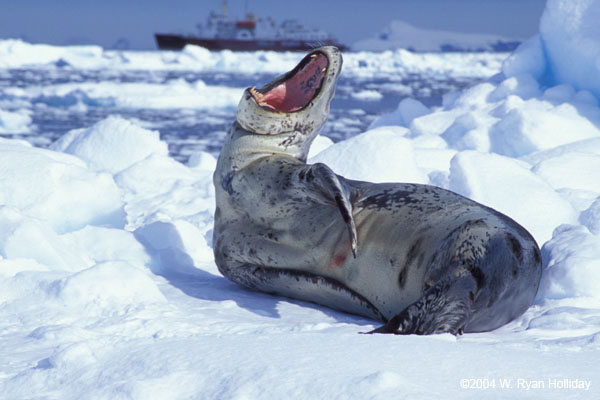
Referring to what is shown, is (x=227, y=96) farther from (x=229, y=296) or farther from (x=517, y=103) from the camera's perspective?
(x=229, y=296)

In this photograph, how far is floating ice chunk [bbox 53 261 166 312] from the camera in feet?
6.75

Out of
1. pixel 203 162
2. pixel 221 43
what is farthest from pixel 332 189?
pixel 221 43

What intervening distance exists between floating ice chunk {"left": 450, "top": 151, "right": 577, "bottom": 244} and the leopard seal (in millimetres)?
916

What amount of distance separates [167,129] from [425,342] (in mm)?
9432

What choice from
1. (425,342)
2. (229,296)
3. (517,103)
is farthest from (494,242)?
(517,103)

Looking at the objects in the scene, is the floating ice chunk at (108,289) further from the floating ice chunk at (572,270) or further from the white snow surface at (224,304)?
the floating ice chunk at (572,270)

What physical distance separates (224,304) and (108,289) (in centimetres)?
36

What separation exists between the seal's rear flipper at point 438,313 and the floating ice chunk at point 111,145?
3639 mm

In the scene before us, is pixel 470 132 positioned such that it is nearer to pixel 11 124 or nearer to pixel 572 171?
pixel 572 171

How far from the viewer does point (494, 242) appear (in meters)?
2.02

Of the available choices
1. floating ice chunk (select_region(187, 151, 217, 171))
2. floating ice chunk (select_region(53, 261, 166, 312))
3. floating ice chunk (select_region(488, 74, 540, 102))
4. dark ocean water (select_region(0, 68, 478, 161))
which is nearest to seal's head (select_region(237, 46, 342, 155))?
floating ice chunk (select_region(53, 261, 166, 312))

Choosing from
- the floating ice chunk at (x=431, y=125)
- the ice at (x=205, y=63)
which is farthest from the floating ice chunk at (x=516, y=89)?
the ice at (x=205, y=63)

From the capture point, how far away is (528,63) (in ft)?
22.4

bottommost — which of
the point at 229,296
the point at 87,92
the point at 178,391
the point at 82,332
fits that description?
the point at 87,92
